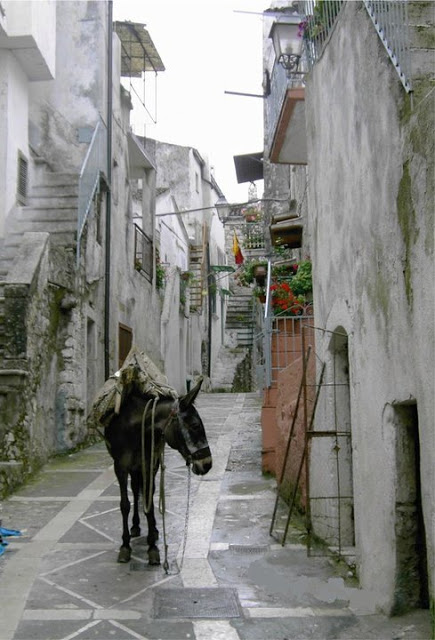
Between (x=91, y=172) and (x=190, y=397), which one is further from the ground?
(x=91, y=172)

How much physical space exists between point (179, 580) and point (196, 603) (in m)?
0.57

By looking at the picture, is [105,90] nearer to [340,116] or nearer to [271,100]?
[271,100]

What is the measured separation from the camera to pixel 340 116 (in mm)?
6242

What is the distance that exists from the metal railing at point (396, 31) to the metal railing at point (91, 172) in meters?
8.42

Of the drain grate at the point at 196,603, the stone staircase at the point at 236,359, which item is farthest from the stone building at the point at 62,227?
the stone staircase at the point at 236,359

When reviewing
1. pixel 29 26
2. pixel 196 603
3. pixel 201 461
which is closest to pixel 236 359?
pixel 29 26

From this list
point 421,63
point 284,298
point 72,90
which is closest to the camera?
point 421,63

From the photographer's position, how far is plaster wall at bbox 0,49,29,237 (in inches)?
530

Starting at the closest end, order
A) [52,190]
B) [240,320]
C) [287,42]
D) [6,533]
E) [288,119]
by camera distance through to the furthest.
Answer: [6,533] → [288,119] → [287,42] → [52,190] → [240,320]

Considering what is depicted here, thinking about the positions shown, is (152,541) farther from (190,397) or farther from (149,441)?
(190,397)

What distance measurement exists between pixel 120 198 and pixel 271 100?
6.42 metres

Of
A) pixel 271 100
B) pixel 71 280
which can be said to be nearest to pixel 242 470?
pixel 71 280

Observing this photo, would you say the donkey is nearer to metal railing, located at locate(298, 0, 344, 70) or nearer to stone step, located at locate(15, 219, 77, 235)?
metal railing, located at locate(298, 0, 344, 70)

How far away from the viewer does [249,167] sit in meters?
24.5
